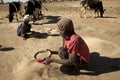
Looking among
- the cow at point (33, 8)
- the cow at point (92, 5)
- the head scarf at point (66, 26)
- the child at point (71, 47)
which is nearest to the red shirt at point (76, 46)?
the child at point (71, 47)

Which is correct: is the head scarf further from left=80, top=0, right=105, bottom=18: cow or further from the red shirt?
left=80, top=0, right=105, bottom=18: cow

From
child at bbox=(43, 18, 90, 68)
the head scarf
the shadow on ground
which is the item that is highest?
the head scarf

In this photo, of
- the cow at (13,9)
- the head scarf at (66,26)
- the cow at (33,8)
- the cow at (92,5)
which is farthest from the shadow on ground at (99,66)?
the cow at (92,5)

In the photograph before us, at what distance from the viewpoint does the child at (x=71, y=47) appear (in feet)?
17.5

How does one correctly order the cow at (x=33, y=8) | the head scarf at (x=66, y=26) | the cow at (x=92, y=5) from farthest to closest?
the cow at (x=92, y=5), the cow at (x=33, y=8), the head scarf at (x=66, y=26)

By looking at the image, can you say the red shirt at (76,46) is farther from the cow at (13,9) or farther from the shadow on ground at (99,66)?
the cow at (13,9)

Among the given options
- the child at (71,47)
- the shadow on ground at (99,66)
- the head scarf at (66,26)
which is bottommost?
the shadow on ground at (99,66)

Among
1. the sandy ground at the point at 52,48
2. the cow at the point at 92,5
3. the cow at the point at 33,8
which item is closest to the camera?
the sandy ground at the point at 52,48

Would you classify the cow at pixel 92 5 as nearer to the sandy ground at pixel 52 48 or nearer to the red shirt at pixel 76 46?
the sandy ground at pixel 52 48

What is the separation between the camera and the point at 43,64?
19.8ft

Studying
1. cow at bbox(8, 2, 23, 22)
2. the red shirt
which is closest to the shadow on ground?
the red shirt

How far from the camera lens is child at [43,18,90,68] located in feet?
17.5

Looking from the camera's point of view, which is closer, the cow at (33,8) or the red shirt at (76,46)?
the red shirt at (76,46)

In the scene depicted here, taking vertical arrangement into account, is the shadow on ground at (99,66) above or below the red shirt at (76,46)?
below
